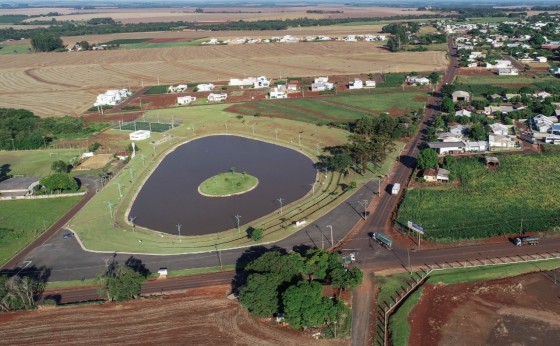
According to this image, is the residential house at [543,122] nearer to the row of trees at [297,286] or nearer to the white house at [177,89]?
the row of trees at [297,286]

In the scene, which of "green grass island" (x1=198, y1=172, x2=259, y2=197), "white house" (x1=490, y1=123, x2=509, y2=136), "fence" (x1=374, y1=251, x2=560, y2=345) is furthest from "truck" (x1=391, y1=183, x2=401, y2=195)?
"white house" (x1=490, y1=123, x2=509, y2=136)

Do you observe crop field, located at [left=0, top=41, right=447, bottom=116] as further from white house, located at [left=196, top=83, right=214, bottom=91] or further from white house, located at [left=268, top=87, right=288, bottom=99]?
white house, located at [left=268, top=87, right=288, bottom=99]

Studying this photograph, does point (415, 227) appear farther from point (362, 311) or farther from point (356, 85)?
point (356, 85)

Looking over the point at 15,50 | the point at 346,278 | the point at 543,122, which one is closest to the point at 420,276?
the point at 346,278

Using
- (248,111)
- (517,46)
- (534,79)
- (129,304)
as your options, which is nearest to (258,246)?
(129,304)

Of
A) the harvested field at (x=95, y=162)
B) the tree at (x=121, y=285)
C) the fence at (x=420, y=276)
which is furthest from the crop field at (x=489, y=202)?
the harvested field at (x=95, y=162)

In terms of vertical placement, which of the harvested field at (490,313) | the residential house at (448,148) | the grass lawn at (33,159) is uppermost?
the residential house at (448,148)
